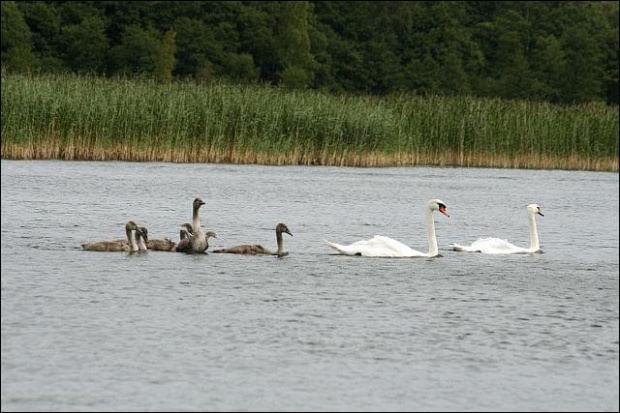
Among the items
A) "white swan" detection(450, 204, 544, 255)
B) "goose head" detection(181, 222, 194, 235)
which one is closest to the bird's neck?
"goose head" detection(181, 222, 194, 235)

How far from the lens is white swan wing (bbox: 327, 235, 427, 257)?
15.9 metres

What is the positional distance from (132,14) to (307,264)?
Answer: 4674 centimetres

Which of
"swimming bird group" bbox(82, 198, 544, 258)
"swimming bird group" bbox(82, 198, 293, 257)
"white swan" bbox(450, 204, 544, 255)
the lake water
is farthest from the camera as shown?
"white swan" bbox(450, 204, 544, 255)

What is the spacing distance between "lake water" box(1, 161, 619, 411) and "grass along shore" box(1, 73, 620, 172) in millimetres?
3691

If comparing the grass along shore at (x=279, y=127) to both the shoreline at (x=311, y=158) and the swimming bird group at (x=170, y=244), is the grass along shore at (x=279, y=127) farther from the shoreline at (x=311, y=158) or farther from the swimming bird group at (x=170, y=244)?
the swimming bird group at (x=170, y=244)

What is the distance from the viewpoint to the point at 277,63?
214ft

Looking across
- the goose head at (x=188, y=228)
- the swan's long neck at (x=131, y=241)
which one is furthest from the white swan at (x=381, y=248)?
the swan's long neck at (x=131, y=241)

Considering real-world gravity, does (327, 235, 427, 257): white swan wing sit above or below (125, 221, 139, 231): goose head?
below

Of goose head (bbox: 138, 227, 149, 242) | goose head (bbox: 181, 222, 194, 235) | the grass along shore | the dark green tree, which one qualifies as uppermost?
the dark green tree

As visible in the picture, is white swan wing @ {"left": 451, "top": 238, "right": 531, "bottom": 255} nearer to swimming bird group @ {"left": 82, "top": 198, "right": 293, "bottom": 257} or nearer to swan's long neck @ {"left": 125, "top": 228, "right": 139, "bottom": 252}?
swimming bird group @ {"left": 82, "top": 198, "right": 293, "bottom": 257}

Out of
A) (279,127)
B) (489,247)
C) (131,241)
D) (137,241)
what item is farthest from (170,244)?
(279,127)

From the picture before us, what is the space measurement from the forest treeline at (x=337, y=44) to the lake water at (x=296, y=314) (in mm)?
33937

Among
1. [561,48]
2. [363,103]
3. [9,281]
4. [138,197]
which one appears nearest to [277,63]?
[561,48]

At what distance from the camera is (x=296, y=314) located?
39.3ft
